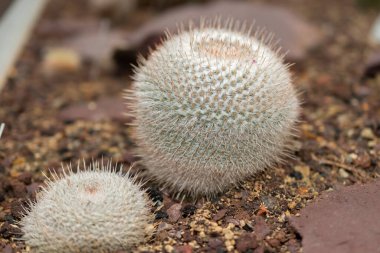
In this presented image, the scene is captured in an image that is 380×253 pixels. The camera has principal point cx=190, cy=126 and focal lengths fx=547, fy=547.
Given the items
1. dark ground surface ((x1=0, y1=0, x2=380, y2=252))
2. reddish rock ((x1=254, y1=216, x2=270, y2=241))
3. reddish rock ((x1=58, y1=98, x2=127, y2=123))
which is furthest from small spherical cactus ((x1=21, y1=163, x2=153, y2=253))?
reddish rock ((x1=58, y1=98, x2=127, y2=123))

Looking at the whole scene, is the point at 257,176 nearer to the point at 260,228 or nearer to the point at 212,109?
the point at 260,228

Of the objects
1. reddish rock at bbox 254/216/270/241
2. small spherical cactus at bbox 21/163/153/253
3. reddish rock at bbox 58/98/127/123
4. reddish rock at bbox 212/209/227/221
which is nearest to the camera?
small spherical cactus at bbox 21/163/153/253

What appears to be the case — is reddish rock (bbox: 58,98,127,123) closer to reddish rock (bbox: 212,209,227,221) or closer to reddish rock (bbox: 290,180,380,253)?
reddish rock (bbox: 212,209,227,221)

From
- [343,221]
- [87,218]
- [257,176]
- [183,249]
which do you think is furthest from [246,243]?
[87,218]

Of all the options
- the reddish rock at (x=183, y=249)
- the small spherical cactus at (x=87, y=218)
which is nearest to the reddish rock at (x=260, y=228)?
the reddish rock at (x=183, y=249)

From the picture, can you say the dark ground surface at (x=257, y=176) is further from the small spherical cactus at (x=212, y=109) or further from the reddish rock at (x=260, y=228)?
the small spherical cactus at (x=212, y=109)

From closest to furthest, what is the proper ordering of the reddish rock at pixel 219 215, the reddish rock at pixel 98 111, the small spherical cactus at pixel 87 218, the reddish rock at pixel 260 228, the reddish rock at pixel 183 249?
the small spherical cactus at pixel 87 218 < the reddish rock at pixel 183 249 < the reddish rock at pixel 260 228 < the reddish rock at pixel 219 215 < the reddish rock at pixel 98 111

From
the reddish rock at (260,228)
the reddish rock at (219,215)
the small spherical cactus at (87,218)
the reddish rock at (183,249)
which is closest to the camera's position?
the small spherical cactus at (87,218)

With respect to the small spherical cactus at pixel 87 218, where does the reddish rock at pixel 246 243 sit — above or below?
above
